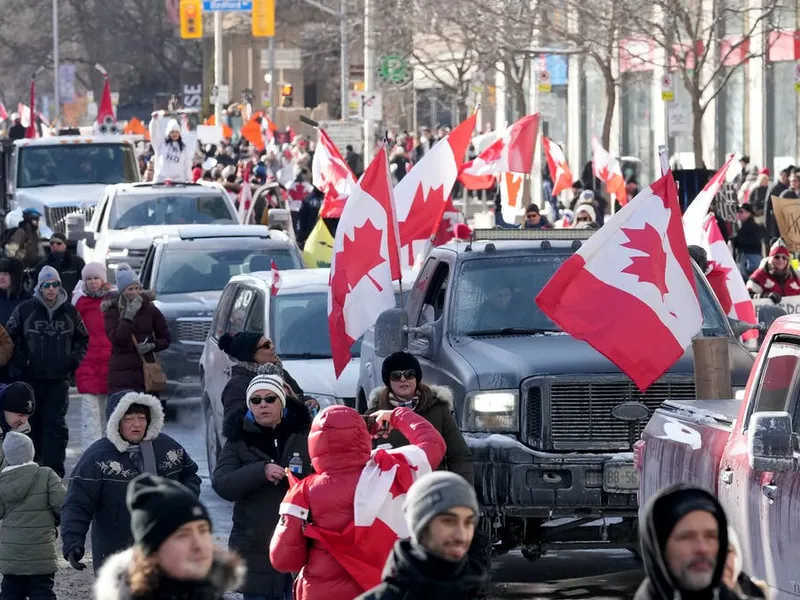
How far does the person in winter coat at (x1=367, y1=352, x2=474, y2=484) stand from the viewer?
28.6 ft

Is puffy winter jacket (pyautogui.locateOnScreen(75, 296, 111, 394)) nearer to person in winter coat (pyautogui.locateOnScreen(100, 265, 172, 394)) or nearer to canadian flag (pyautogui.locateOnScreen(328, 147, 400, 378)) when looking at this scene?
person in winter coat (pyautogui.locateOnScreen(100, 265, 172, 394))

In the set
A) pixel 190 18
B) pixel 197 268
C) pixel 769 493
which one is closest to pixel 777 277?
pixel 197 268

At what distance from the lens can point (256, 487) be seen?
794 centimetres

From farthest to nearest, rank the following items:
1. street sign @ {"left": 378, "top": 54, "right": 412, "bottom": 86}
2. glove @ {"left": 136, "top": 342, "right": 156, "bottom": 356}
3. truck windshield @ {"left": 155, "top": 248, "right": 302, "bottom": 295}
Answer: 1. street sign @ {"left": 378, "top": 54, "right": 412, "bottom": 86}
2. truck windshield @ {"left": 155, "top": 248, "right": 302, "bottom": 295}
3. glove @ {"left": 136, "top": 342, "right": 156, "bottom": 356}

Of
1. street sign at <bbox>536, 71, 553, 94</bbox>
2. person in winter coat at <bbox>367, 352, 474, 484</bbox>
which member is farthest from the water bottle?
street sign at <bbox>536, 71, 553, 94</bbox>

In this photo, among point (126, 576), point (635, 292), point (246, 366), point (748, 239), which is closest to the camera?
point (126, 576)

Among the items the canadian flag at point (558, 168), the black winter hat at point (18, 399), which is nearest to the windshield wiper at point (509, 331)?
the black winter hat at point (18, 399)

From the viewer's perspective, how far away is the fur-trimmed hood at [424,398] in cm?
883

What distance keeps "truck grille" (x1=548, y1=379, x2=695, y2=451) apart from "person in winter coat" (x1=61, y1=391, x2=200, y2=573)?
2696mm

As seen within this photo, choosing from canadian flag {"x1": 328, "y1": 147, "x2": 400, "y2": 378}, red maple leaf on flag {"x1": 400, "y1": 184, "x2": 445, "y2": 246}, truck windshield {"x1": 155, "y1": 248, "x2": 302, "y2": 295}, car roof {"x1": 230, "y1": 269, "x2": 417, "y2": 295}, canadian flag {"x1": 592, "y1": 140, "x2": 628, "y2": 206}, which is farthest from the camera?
canadian flag {"x1": 592, "y1": 140, "x2": 628, "y2": 206}

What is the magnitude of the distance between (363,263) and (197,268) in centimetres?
695

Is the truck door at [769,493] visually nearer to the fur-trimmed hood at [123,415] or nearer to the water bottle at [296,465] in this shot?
the water bottle at [296,465]

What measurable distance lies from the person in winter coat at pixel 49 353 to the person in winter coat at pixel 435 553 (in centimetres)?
907

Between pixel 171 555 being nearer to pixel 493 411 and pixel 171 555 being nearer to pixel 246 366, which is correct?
pixel 246 366
